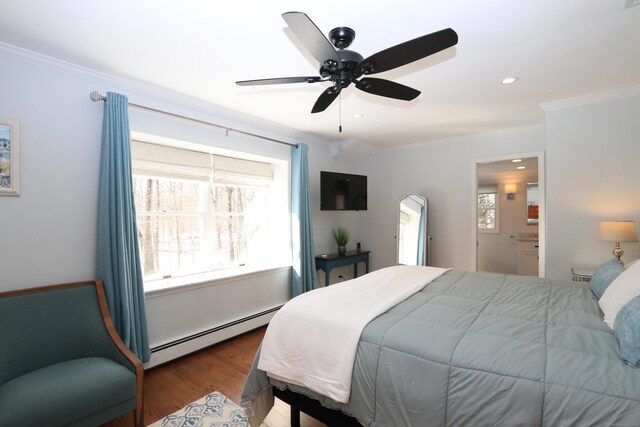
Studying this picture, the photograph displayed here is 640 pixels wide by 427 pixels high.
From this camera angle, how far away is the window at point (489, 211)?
22.3 feet

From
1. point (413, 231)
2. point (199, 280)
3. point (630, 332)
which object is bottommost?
point (199, 280)

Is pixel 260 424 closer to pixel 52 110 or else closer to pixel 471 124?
pixel 52 110

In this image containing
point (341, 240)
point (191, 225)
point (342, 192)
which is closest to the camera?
point (191, 225)

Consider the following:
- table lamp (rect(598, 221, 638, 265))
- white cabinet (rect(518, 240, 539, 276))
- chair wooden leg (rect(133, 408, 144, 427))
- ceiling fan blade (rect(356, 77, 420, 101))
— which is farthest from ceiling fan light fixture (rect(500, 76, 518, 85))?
white cabinet (rect(518, 240, 539, 276))

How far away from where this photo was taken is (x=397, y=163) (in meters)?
5.09

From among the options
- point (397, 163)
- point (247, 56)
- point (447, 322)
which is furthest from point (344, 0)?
point (397, 163)

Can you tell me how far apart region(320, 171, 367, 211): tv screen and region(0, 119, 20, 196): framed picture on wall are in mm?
3059

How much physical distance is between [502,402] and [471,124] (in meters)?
3.43

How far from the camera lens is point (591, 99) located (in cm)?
299

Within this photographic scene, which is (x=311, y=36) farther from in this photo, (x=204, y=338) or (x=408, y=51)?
(x=204, y=338)

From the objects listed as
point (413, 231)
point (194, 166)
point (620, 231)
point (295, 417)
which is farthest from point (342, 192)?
point (295, 417)

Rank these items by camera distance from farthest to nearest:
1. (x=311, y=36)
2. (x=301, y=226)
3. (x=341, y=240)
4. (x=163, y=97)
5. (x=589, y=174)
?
1. (x=341, y=240)
2. (x=301, y=226)
3. (x=589, y=174)
4. (x=163, y=97)
5. (x=311, y=36)

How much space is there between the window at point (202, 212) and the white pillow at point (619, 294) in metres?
3.10

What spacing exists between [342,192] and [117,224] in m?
2.91
